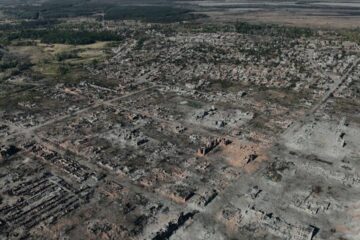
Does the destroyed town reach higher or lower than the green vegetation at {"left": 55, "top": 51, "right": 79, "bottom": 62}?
higher

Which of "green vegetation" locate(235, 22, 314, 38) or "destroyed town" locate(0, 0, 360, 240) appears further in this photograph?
"green vegetation" locate(235, 22, 314, 38)

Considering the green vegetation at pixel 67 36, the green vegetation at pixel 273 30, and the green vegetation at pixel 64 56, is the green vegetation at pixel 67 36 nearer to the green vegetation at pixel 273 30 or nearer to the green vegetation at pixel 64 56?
the green vegetation at pixel 64 56

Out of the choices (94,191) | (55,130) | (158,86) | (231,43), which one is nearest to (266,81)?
(158,86)

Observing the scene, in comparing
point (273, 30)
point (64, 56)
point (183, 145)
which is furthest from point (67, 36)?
point (183, 145)

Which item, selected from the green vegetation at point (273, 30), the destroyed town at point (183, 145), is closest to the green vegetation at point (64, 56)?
the destroyed town at point (183, 145)

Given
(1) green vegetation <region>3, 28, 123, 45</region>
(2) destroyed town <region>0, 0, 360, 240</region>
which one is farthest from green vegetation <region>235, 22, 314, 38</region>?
→ (1) green vegetation <region>3, 28, 123, 45</region>

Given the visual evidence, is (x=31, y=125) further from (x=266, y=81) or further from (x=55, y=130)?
(x=266, y=81)

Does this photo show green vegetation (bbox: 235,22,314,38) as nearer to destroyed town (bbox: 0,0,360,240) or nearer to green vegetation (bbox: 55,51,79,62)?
destroyed town (bbox: 0,0,360,240)

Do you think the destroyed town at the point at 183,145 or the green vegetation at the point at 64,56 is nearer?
the destroyed town at the point at 183,145
